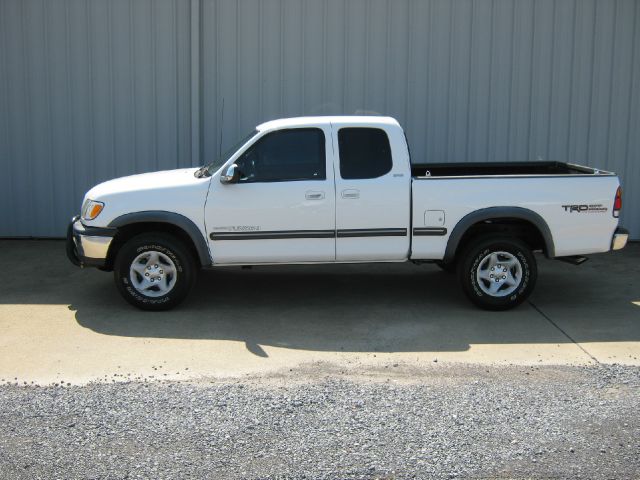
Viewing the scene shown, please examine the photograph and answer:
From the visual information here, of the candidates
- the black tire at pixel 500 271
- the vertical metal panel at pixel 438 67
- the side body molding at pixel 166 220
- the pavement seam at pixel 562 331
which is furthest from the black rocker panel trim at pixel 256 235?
the vertical metal panel at pixel 438 67

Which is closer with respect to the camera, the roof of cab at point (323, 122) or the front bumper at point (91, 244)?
the front bumper at point (91, 244)

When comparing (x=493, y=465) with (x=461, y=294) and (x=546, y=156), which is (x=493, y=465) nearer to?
(x=461, y=294)

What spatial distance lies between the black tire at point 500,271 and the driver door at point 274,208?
1.36 metres

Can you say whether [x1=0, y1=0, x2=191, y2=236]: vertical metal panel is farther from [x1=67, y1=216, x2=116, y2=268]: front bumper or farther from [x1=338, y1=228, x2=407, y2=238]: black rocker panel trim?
[x1=338, y1=228, x2=407, y2=238]: black rocker panel trim

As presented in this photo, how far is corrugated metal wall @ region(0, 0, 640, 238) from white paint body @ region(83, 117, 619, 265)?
3.49 metres

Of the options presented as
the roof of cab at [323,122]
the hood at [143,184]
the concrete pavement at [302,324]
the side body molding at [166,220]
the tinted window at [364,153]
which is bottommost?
the concrete pavement at [302,324]

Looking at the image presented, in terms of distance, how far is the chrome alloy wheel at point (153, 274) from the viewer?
8523 mm

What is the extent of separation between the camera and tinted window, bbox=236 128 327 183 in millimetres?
8523

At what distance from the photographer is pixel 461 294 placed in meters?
9.57

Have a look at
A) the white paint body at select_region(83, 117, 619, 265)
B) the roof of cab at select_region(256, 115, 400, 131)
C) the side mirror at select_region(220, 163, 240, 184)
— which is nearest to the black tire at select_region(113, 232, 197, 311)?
the white paint body at select_region(83, 117, 619, 265)

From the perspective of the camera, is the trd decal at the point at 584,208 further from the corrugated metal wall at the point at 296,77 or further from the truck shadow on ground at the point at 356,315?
the corrugated metal wall at the point at 296,77

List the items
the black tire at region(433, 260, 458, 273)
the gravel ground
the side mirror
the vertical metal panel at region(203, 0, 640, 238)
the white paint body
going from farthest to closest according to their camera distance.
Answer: the vertical metal panel at region(203, 0, 640, 238)
the black tire at region(433, 260, 458, 273)
the white paint body
the side mirror
the gravel ground

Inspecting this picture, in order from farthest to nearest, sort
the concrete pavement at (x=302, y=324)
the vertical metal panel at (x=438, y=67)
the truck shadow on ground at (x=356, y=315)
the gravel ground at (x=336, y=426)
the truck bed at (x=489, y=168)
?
1. the vertical metal panel at (x=438, y=67)
2. the truck bed at (x=489, y=168)
3. the truck shadow on ground at (x=356, y=315)
4. the concrete pavement at (x=302, y=324)
5. the gravel ground at (x=336, y=426)

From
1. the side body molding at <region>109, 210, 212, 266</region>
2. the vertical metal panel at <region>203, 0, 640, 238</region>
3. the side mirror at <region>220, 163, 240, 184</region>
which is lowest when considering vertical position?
the side body molding at <region>109, 210, 212, 266</region>
